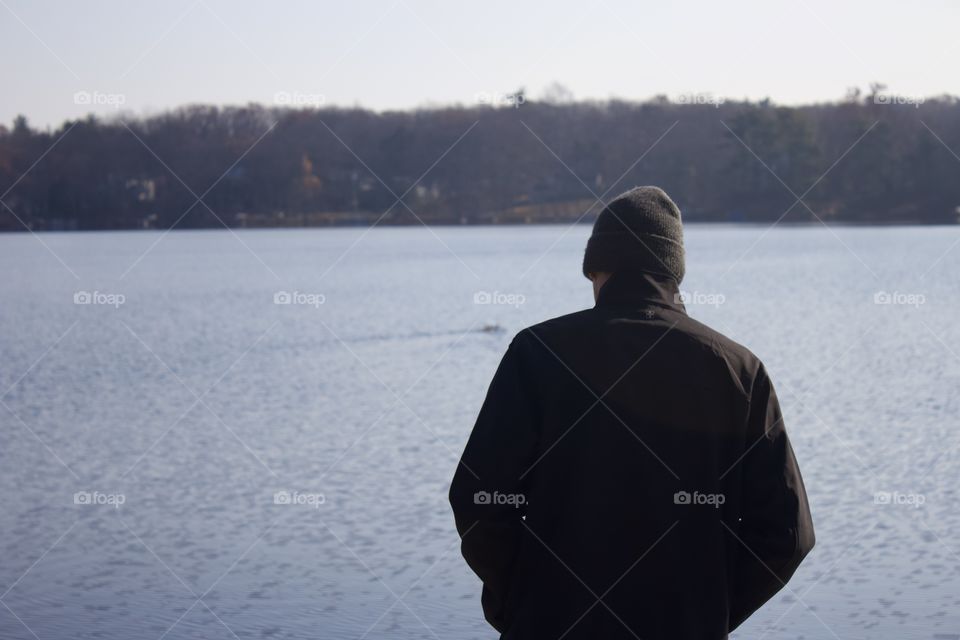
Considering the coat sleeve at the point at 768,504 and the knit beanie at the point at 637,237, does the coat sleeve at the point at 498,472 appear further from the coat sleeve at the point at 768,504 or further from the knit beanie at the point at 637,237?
the coat sleeve at the point at 768,504

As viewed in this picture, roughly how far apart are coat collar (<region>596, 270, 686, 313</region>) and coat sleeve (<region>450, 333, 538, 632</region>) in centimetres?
23

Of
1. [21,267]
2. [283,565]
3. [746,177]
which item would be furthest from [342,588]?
[746,177]

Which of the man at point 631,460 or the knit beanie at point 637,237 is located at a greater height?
the knit beanie at point 637,237

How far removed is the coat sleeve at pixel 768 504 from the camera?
7.86ft

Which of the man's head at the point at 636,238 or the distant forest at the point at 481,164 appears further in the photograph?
the distant forest at the point at 481,164

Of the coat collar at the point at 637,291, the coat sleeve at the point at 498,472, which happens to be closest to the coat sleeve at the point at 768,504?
the coat collar at the point at 637,291

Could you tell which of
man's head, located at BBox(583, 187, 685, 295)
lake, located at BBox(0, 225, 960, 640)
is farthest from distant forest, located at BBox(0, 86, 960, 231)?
man's head, located at BBox(583, 187, 685, 295)

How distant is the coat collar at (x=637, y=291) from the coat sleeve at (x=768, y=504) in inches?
9.7

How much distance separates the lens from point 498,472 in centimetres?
235

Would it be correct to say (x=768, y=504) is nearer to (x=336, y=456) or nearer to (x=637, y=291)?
(x=637, y=291)

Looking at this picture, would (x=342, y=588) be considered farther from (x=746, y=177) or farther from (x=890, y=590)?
(x=746, y=177)

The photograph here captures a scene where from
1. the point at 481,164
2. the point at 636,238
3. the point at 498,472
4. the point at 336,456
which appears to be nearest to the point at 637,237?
the point at 636,238

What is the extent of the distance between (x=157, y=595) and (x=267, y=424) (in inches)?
212

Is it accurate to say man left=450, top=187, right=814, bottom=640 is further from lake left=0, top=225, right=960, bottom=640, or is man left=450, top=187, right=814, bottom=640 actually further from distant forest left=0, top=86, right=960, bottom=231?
distant forest left=0, top=86, right=960, bottom=231
